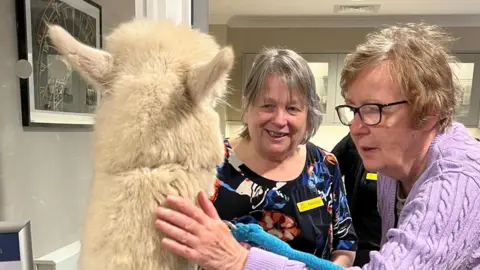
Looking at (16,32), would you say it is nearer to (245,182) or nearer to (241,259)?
(245,182)

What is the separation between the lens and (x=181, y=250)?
0.65 m

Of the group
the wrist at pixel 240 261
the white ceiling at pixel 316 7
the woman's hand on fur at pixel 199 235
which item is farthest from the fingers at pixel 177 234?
the white ceiling at pixel 316 7

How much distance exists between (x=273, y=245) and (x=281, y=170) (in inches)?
19.5

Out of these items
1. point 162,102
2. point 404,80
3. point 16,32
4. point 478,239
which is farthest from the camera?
point 16,32

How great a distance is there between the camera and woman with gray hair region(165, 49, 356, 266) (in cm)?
122

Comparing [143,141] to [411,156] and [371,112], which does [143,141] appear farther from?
[411,156]

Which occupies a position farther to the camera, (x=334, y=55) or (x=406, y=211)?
(x=334, y=55)

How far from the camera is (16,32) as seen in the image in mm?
1215

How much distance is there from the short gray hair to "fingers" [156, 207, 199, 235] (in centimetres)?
67

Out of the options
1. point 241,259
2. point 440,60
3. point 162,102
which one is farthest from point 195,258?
point 440,60

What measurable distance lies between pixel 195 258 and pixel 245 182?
58 centimetres

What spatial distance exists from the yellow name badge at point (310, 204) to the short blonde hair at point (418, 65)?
1.32 feet

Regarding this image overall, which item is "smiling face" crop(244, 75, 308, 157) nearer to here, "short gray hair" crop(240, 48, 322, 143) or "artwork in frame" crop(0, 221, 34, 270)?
"short gray hair" crop(240, 48, 322, 143)

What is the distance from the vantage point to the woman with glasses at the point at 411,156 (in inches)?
28.6
